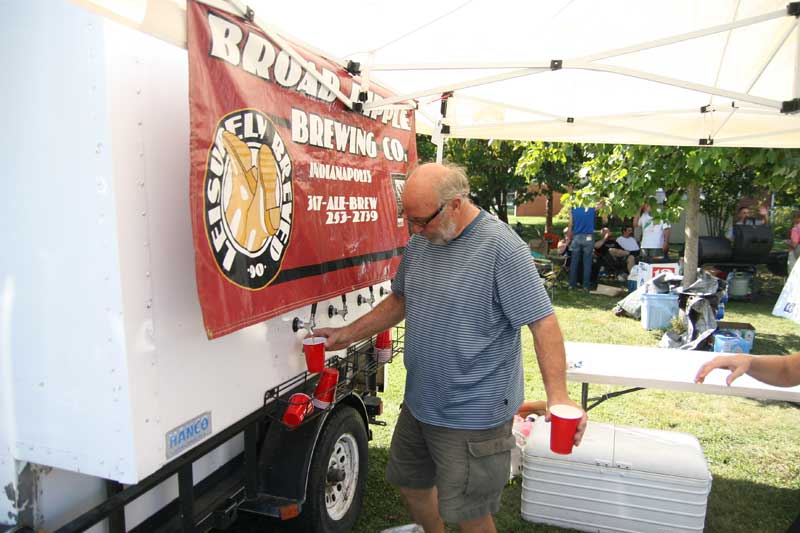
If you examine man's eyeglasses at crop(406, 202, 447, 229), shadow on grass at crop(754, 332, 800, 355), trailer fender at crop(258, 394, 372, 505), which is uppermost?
man's eyeglasses at crop(406, 202, 447, 229)

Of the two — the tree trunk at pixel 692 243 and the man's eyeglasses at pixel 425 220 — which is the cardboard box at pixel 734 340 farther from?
the man's eyeglasses at pixel 425 220

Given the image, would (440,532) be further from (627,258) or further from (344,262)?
(627,258)

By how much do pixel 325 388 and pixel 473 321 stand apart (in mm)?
836

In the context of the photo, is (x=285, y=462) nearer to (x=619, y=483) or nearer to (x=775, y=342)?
(x=619, y=483)

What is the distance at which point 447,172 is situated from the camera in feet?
7.20

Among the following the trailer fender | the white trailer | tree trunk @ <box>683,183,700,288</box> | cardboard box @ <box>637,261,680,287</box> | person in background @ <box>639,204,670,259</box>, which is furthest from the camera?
person in background @ <box>639,204,670,259</box>

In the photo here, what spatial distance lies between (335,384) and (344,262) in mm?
614

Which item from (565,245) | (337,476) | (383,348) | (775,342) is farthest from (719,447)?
(565,245)

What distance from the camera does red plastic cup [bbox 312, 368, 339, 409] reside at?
2.54m

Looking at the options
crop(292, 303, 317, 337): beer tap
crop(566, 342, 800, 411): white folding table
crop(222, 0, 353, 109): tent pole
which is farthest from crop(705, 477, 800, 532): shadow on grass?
crop(222, 0, 353, 109): tent pole

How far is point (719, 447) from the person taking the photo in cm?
431

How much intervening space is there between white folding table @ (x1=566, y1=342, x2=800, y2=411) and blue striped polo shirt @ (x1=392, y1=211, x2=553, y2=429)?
1.64 metres

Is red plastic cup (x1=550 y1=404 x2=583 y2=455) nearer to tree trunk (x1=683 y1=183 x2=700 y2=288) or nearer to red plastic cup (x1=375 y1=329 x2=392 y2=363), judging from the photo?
red plastic cup (x1=375 y1=329 x2=392 y2=363)

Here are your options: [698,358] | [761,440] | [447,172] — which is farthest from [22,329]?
[761,440]
